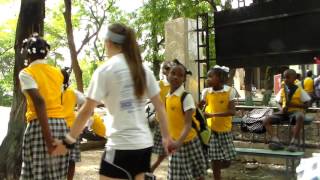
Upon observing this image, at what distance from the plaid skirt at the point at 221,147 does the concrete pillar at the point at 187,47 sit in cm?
330

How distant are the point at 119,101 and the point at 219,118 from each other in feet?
11.6

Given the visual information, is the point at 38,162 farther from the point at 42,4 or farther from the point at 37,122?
the point at 42,4

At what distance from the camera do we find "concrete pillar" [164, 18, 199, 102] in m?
9.87

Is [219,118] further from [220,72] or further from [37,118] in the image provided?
[37,118]

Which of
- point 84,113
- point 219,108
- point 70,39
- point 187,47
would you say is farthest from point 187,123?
point 70,39

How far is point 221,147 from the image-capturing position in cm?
650

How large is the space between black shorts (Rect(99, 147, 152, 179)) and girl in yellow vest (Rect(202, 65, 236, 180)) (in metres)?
3.31

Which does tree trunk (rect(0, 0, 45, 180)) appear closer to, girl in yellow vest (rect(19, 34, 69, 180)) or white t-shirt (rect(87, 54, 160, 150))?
girl in yellow vest (rect(19, 34, 69, 180))

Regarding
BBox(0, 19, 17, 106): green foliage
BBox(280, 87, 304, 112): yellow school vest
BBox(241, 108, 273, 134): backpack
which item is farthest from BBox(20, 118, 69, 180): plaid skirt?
BBox(0, 19, 17, 106): green foliage

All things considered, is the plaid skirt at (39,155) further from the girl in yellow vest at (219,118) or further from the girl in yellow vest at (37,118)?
the girl in yellow vest at (219,118)

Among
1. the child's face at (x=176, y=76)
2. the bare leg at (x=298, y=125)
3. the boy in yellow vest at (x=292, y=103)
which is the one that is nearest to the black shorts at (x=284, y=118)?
the boy in yellow vest at (x=292, y=103)

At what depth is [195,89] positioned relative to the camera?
9.96 meters

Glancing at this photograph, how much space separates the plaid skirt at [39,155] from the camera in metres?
4.47

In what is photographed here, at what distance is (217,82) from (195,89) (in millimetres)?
3451
